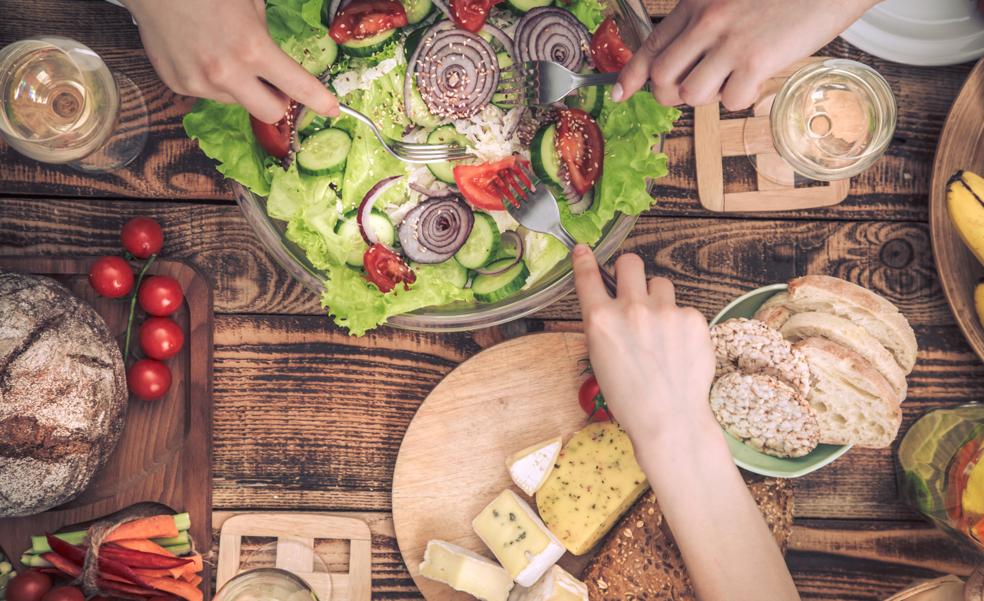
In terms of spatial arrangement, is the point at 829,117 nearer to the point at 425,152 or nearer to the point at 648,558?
the point at 425,152

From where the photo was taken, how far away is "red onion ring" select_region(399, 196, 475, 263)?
6.49 ft

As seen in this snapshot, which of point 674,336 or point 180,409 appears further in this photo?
point 180,409

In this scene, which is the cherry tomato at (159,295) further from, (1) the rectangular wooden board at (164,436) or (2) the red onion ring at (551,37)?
(2) the red onion ring at (551,37)

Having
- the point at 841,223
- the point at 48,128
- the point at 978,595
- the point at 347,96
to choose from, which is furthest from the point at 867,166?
the point at 48,128

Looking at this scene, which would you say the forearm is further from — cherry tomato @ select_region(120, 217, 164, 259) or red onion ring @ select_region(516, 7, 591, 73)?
cherry tomato @ select_region(120, 217, 164, 259)

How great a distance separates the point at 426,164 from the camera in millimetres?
2012

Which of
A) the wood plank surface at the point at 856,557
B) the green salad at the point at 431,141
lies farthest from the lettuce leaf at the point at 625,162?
the wood plank surface at the point at 856,557

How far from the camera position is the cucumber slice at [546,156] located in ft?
6.33

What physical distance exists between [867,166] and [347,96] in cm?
136

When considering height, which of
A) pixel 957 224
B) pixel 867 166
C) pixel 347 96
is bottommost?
pixel 957 224

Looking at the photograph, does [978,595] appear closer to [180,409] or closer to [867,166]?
[867,166]

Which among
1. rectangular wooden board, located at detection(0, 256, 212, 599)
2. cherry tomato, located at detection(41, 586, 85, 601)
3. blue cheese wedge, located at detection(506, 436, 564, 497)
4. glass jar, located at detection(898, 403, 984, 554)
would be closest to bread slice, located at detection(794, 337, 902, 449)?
glass jar, located at detection(898, 403, 984, 554)

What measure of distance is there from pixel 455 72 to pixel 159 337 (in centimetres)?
102

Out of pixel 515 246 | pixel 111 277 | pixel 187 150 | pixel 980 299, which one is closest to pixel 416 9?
pixel 515 246
